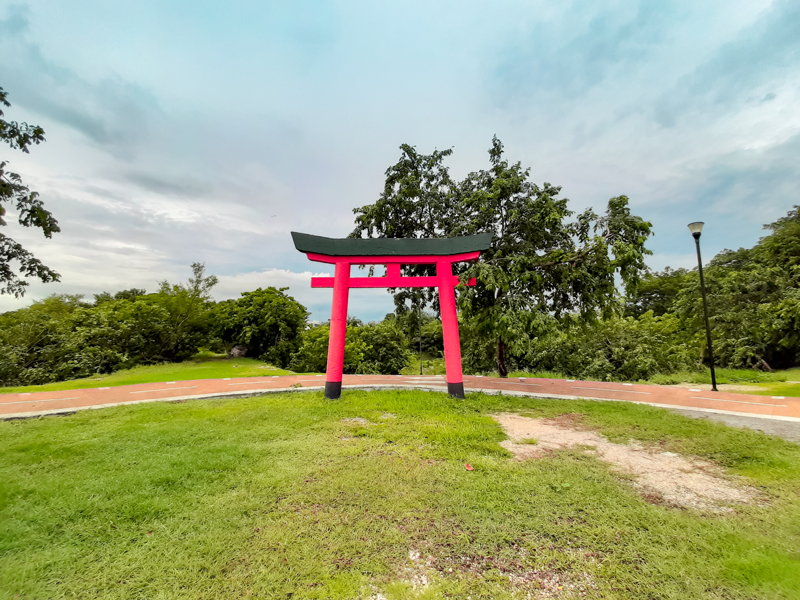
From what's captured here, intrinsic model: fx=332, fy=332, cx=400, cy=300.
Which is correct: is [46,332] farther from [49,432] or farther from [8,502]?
[8,502]

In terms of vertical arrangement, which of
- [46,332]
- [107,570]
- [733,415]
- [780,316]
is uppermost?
[780,316]

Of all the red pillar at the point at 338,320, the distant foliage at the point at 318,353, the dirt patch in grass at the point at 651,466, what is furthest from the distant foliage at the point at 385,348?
the dirt patch in grass at the point at 651,466

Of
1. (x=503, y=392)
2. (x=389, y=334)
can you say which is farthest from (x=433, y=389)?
(x=389, y=334)

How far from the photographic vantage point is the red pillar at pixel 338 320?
815 cm

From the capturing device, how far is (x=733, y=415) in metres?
6.35

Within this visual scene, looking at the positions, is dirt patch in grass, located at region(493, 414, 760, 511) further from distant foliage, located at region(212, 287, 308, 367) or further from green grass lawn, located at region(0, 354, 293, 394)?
distant foliage, located at region(212, 287, 308, 367)

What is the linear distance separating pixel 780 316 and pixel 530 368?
1020 cm

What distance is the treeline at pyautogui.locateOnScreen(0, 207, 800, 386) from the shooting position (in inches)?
530

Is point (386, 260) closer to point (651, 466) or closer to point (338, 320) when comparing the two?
point (338, 320)

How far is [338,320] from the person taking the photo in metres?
8.27

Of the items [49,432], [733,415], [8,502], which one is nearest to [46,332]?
[49,432]

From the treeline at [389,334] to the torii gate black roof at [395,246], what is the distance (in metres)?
3.04

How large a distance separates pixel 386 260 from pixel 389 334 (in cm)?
1133

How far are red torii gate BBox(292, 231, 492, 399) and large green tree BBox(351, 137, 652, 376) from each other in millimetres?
1069
